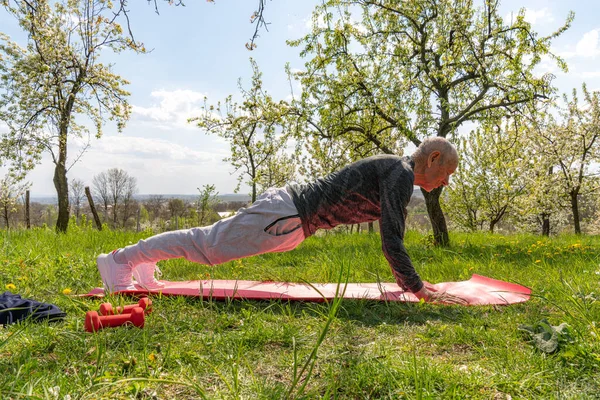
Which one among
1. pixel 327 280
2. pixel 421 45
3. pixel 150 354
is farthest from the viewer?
pixel 421 45

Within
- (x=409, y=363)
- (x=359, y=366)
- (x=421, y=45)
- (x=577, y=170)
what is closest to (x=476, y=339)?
(x=409, y=363)

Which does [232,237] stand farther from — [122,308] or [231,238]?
[122,308]

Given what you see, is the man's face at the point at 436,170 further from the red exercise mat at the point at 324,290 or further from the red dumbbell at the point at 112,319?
the red dumbbell at the point at 112,319

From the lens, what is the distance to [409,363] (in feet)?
5.61

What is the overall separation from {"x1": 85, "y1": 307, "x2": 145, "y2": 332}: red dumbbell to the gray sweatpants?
0.68m

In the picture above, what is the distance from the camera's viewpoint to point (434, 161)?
9.93ft

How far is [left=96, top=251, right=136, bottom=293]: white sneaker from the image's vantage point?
120 inches

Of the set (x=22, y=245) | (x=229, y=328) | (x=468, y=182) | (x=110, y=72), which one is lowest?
(x=229, y=328)

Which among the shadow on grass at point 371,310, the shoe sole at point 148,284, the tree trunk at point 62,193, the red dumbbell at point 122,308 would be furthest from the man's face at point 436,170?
the tree trunk at point 62,193

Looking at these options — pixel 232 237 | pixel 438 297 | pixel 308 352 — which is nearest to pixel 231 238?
pixel 232 237

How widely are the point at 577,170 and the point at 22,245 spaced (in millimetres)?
20146

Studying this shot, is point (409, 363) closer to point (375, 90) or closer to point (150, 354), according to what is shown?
point (150, 354)

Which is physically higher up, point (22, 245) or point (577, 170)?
point (577, 170)

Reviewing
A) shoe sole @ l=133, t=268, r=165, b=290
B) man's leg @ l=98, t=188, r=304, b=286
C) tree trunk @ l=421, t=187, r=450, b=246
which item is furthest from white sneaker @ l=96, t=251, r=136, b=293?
tree trunk @ l=421, t=187, r=450, b=246
